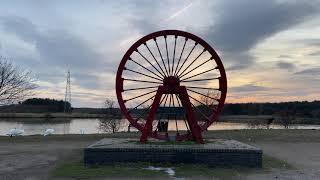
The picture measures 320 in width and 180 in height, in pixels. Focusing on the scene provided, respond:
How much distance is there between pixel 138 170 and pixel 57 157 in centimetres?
423

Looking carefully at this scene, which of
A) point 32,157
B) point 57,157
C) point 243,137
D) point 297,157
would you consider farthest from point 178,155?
point 243,137

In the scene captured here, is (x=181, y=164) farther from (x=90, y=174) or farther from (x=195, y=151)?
(x=90, y=174)

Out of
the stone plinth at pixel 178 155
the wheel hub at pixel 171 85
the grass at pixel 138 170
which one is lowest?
the grass at pixel 138 170

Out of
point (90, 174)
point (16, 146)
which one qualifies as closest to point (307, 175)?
point (90, 174)

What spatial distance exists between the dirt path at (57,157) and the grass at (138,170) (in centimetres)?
45

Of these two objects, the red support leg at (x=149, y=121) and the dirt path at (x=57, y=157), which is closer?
the dirt path at (x=57, y=157)

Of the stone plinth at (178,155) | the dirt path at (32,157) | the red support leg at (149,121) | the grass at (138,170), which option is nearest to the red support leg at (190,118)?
the red support leg at (149,121)

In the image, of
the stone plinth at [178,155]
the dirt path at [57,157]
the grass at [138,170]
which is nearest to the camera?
the grass at [138,170]

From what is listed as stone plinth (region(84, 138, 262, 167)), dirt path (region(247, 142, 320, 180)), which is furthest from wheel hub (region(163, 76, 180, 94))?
dirt path (region(247, 142, 320, 180))

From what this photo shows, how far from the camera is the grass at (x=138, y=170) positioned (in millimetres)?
13016

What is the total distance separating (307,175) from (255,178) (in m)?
1.69

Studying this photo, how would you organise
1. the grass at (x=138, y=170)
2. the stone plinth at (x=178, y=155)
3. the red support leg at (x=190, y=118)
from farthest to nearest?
the red support leg at (x=190, y=118), the stone plinth at (x=178, y=155), the grass at (x=138, y=170)

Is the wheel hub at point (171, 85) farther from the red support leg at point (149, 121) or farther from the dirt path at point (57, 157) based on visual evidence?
the dirt path at point (57, 157)

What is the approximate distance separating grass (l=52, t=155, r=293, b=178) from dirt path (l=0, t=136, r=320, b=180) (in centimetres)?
45
